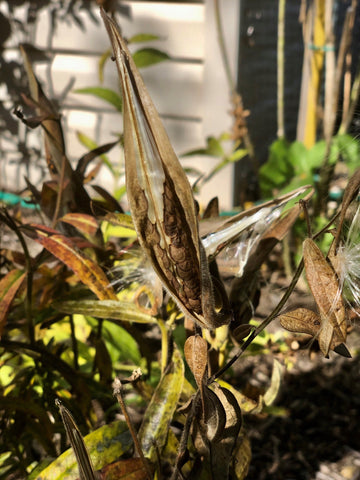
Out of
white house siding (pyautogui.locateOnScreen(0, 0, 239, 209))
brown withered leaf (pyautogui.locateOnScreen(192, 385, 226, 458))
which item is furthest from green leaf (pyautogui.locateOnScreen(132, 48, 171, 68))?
brown withered leaf (pyautogui.locateOnScreen(192, 385, 226, 458))

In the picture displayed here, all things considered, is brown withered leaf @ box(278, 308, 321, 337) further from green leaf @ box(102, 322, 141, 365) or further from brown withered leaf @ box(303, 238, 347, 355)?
green leaf @ box(102, 322, 141, 365)

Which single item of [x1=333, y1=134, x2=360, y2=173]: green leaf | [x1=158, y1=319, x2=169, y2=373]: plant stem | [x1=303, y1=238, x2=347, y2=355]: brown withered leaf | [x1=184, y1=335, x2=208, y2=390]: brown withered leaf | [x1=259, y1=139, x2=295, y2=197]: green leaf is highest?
[x1=333, y1=134, x2=360, y2=173]: green leaf

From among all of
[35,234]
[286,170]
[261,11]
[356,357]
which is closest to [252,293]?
[35,234]

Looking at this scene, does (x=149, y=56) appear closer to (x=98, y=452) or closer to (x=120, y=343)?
(x=120, y=343)

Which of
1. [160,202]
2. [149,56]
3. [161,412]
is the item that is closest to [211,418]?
[161,412]

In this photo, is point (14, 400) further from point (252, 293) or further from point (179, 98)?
point (179, 98)

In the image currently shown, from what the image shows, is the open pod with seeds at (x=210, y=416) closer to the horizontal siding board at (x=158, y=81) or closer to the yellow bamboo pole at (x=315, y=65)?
the yellow bamboo pole at (x=315, y=65)
